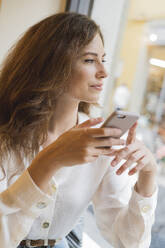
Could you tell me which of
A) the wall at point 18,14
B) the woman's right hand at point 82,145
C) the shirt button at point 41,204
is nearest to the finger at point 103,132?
the woman's right hand at point 82,145

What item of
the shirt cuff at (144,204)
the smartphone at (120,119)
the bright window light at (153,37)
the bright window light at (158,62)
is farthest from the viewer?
the bright window light at (153,37)

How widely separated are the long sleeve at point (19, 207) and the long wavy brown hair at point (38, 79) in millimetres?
230

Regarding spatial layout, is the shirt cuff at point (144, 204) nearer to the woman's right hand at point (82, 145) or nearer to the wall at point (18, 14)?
the woman's right hand at point (82, 145)

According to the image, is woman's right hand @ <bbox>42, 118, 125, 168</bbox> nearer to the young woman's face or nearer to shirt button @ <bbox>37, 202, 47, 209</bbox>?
shirt button @ <bbox>37, 202, 47, 209</bbox>

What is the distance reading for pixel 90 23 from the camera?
0.91m

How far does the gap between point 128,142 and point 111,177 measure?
11.6 inches

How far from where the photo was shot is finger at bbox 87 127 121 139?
0.55 m

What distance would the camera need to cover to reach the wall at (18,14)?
135 cm

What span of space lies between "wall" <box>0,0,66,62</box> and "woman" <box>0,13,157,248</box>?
17.3 inches

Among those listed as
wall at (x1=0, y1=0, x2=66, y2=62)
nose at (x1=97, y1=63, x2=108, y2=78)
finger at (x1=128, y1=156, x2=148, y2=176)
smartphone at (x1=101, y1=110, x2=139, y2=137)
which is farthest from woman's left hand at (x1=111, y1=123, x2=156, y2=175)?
wall at (x1=0, y1=0, x2=66, y2=62)

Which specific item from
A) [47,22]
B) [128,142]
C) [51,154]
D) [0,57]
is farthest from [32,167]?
[0,57]

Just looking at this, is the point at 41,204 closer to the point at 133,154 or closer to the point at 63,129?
the point at 133,154

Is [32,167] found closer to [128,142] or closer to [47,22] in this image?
[128,142]

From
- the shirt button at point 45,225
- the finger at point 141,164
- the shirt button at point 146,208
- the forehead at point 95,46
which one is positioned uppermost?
the forehead at point 95,46
